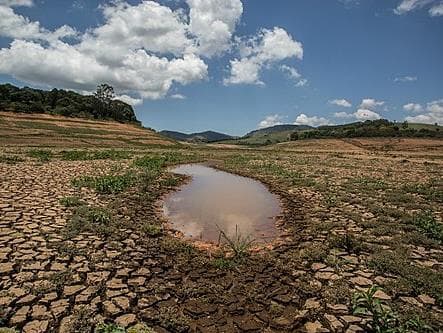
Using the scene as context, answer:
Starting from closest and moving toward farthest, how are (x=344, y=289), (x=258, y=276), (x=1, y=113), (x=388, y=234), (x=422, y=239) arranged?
(x=344, y=289) → (x=258, y=276) → (x=422, y=239) → (x=388, y=234) → (x=1, y=113)

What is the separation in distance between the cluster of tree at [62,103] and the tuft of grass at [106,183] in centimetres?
6780

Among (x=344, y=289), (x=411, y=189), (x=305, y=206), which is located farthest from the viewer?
(x=411, y=189)

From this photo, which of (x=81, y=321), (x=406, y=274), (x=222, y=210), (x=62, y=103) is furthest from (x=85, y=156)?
(x=62, y=103)

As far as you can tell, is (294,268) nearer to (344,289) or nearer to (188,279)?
(344,289)

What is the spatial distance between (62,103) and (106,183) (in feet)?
327

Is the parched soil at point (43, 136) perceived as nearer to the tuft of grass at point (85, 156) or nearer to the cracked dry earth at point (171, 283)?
the tuft of grass at point (85, 156)

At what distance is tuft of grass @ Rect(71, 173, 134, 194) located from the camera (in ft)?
39.7

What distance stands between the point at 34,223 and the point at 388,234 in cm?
861

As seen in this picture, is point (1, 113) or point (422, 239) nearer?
point (422, 239)

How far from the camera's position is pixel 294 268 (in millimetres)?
6133

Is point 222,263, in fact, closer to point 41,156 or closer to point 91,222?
point 91,222

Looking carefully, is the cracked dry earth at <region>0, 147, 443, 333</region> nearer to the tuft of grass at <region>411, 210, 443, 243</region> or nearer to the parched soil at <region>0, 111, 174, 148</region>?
the tuft of grass at <region>411, 210, 443, 243</region>

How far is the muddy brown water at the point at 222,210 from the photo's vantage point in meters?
8.81

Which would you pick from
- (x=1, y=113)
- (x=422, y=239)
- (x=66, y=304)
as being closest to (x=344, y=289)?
(x=422, y=239)
